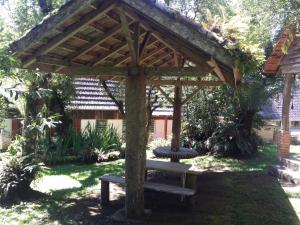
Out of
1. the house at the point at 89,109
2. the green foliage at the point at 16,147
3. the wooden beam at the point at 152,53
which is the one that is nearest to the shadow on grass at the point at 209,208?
the green foliage at the point at 16,147

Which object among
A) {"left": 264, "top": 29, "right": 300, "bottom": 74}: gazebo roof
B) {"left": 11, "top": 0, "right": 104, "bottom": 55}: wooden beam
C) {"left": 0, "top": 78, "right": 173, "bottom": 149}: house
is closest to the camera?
{"left": 11, "top": 0, "right": 104, "bottom": 55}: wooden beam

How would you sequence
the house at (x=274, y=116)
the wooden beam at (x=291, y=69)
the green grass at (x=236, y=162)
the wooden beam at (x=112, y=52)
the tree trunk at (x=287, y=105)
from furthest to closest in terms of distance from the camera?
the house at (x=274, y=116), the green grass at (x=236, y=162), the tree trunk at (x=287, y=105), the wooden beam at (x=291, y=69), the wooden beam at (x=112, y=52)

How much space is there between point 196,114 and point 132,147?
9.71m

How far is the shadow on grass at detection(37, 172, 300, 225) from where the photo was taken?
20.2ft

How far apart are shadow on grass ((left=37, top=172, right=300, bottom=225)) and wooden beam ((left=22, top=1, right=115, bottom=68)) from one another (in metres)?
2.84

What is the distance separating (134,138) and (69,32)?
80.6 inches

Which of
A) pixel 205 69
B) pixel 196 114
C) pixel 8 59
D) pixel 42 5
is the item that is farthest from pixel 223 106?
pixel 8 59

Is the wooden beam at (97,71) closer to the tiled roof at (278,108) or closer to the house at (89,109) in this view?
the house at (89,109)

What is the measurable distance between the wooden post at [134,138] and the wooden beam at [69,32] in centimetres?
104

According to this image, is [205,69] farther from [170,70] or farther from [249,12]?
[249,12]

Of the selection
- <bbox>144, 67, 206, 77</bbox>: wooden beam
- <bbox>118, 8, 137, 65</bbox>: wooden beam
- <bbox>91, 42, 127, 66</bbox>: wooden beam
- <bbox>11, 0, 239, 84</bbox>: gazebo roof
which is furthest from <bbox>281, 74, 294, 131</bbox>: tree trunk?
<bbox>118, 8, 137, 65</bbox>: wooden beam

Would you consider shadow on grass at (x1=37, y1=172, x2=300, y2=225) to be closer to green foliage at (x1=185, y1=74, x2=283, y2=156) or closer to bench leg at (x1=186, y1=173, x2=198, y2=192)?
bench leg at (x1=186, y1=173, x2=198, y2=192)

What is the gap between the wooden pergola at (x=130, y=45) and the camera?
5039 millimetres

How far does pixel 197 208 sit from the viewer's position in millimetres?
6902
